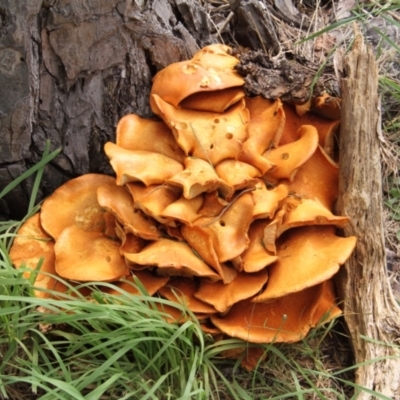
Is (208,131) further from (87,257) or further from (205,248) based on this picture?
(87,257)

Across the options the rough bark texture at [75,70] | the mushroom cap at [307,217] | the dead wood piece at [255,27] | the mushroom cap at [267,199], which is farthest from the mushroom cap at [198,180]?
the dead wood piece at [255,27]

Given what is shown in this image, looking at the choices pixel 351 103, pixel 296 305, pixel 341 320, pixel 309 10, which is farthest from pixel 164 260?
pixel 309 10

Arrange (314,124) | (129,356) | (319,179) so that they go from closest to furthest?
(129,356) < (319,179) < (314,124)

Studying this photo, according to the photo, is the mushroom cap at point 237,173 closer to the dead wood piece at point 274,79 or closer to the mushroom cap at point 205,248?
the mushroom cap at point 205,248

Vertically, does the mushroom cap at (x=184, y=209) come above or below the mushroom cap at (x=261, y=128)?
below

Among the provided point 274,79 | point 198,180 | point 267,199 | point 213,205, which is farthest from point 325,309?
point 274,79

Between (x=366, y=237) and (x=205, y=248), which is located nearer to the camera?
(x=205, y=248)

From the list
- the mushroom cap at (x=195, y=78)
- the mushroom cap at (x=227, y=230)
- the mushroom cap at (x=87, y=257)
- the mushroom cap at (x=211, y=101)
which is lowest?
the mushroom cap at (x=87, y=257)
